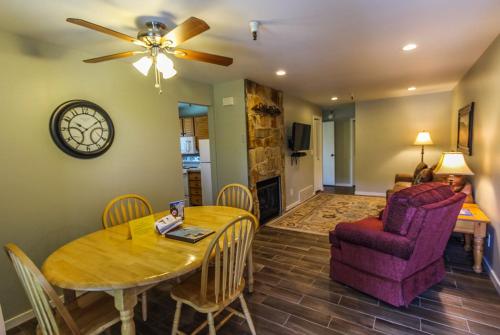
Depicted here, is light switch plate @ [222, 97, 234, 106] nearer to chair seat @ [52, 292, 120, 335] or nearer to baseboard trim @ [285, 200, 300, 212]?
baseboard trim @ [285, 200, 300, 212]

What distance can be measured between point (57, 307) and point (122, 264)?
1.18 feet

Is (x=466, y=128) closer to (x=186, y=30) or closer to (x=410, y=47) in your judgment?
(x=410, y=47)

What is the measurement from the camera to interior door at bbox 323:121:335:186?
7.68m

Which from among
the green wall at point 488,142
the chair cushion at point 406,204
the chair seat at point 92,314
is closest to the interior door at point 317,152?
the green wall at point 488,142

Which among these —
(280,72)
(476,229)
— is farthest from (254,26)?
(476,229)

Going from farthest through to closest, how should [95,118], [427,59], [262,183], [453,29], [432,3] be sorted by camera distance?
1. [262,183]
2. [427,59]
3. [95,118]
4. [453,29]
5. [432,3]

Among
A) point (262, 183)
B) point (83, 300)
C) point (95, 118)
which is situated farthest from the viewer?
point (262, 183)

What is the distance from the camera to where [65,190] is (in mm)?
2391

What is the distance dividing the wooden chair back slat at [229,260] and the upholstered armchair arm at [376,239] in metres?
Answer: 1.00

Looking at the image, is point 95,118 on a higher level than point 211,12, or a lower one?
lower

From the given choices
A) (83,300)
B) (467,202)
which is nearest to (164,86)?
(83,300)

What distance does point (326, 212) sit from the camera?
4953 millimetres

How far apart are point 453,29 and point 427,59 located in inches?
36.1

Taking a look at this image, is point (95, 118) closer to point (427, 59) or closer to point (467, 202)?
point (427, 59)
